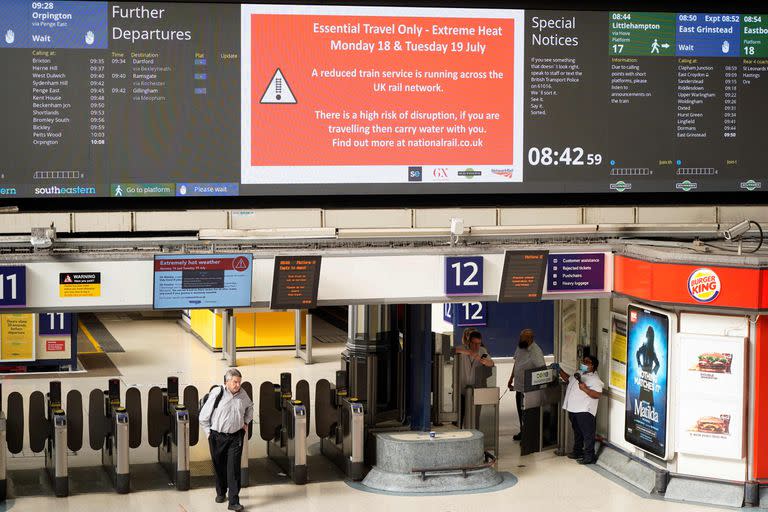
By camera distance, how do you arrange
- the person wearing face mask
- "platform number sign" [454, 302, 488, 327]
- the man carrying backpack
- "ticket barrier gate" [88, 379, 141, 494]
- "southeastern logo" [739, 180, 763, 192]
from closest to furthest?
the man carrying backpack, "southeastern logo" [739, 180, 763, 192], "ticket barrier gate" [88, 379, 141, 494], the person wearing face mask, "platform number sign" [454, 302, 488, 327]

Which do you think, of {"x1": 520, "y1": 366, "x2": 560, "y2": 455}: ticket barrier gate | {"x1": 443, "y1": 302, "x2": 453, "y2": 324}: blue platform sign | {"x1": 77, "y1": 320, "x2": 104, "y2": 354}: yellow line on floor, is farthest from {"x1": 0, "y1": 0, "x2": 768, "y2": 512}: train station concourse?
{"x1": 77, "y1": 320, "x2": 104, "y2": 354}: yellow line on floor

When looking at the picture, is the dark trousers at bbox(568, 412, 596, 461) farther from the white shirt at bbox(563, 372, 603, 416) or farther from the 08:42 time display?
the 08:42 time display

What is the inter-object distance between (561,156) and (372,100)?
1.88 metres

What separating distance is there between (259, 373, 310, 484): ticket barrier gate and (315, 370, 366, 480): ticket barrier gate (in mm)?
199

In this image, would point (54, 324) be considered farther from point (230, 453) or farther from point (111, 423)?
point (230, 453)

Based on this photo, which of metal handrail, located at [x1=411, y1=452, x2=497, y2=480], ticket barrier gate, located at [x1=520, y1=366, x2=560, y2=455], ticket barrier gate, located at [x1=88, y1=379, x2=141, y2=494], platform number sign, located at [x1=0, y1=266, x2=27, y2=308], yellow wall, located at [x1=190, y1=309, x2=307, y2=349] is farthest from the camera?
yellow wall, located at [x1=190, y1=309, x2=307, y2=349]

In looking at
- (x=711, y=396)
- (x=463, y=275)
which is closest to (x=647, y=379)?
(x=711, y=396)

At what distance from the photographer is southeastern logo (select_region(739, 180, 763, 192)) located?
1186cm

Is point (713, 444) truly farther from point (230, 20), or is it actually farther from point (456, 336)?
point (456, 336)

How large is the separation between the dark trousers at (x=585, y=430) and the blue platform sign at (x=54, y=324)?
8354 mm

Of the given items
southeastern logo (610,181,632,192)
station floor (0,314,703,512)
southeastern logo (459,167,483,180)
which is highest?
southeastern logo (459,167,483,180)

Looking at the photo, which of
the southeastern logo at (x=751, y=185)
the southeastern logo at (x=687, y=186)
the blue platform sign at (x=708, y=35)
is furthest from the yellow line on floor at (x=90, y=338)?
the blue platform sign at (x=708, y=35)

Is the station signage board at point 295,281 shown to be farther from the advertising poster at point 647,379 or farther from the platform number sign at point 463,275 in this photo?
the advertising poster at point 647,379

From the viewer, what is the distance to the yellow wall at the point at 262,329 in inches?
814
